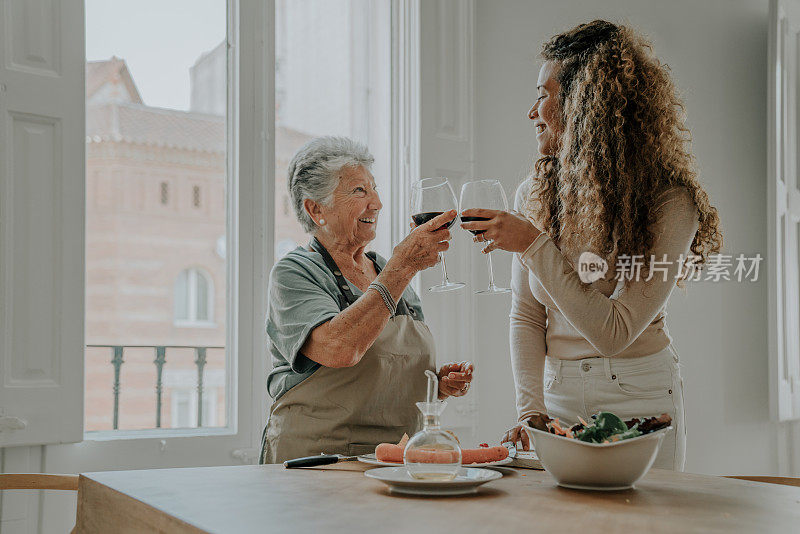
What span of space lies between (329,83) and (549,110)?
5.15ft

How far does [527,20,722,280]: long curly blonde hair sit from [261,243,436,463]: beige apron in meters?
0.48

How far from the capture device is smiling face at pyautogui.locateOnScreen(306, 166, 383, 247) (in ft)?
6.61

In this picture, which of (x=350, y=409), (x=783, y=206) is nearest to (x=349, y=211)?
(x=350, y=409)

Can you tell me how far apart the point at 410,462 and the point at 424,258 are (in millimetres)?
650

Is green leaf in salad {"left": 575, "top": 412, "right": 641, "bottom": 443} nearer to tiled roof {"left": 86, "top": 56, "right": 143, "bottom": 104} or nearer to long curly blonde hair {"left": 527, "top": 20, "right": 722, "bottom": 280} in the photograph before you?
long curly blonde hair {"left": 527, "top": 20, "right": 722, "bottom": 280}

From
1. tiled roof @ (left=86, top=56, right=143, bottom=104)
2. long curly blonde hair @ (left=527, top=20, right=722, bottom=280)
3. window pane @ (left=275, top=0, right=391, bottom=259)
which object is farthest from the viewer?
window pane @ (left=275, top=0, right=391, bottom=259)

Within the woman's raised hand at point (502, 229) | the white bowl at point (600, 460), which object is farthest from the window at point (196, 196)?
the white bowl at point (600, 460)

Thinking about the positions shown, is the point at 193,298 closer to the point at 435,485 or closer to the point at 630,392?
the point at 630,392

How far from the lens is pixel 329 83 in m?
3.20

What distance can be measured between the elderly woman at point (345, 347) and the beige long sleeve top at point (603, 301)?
18cm

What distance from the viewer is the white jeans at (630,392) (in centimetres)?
163

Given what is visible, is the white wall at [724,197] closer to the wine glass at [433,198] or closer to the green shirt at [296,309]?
the green shirt at [296,309]

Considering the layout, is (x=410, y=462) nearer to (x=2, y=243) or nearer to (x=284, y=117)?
(x=2, y=243)

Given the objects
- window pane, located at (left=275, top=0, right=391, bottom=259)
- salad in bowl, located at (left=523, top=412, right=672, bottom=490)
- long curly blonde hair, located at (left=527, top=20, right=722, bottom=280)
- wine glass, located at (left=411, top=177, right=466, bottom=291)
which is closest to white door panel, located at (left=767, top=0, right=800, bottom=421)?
window pane, located at (left=275, top=0, right=391, bottom=259)
